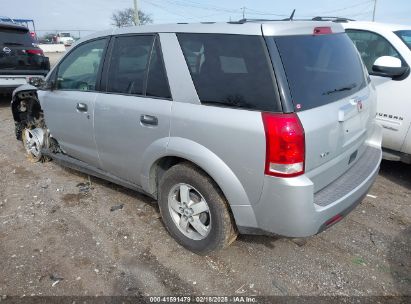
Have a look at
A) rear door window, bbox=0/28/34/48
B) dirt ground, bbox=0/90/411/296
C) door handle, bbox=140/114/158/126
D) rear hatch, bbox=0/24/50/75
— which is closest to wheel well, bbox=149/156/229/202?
door handle, bbox=140/114/158/126

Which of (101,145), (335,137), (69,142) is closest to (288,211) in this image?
(335,137)

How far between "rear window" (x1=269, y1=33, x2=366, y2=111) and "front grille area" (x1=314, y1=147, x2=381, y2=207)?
63cm

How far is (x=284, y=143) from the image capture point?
2189 mm

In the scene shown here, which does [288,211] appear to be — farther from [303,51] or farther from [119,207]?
[119,207]

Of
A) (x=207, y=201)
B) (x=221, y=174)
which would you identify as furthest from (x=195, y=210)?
(x=221, y=174)

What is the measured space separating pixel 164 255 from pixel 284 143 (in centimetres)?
155

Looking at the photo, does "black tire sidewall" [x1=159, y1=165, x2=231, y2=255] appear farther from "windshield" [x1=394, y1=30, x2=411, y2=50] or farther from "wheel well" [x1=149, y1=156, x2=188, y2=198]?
"windshield" [x1=394, y1=30, x2=411, y2=50]

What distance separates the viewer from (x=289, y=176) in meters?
2.24

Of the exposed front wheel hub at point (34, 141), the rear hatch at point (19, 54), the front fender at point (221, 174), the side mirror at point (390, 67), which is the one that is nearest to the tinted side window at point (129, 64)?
the front fender at point (221, 174)

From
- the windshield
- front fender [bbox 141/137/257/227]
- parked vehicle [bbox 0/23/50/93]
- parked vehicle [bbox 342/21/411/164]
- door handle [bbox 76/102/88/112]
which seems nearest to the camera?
front fender [bbox 141/137/257/227]

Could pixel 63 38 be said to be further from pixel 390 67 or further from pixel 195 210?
pixel 195 210

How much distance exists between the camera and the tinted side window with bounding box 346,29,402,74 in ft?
14.2

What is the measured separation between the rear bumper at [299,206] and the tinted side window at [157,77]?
3.86ft

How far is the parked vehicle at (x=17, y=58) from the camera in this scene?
7895 millimetres
